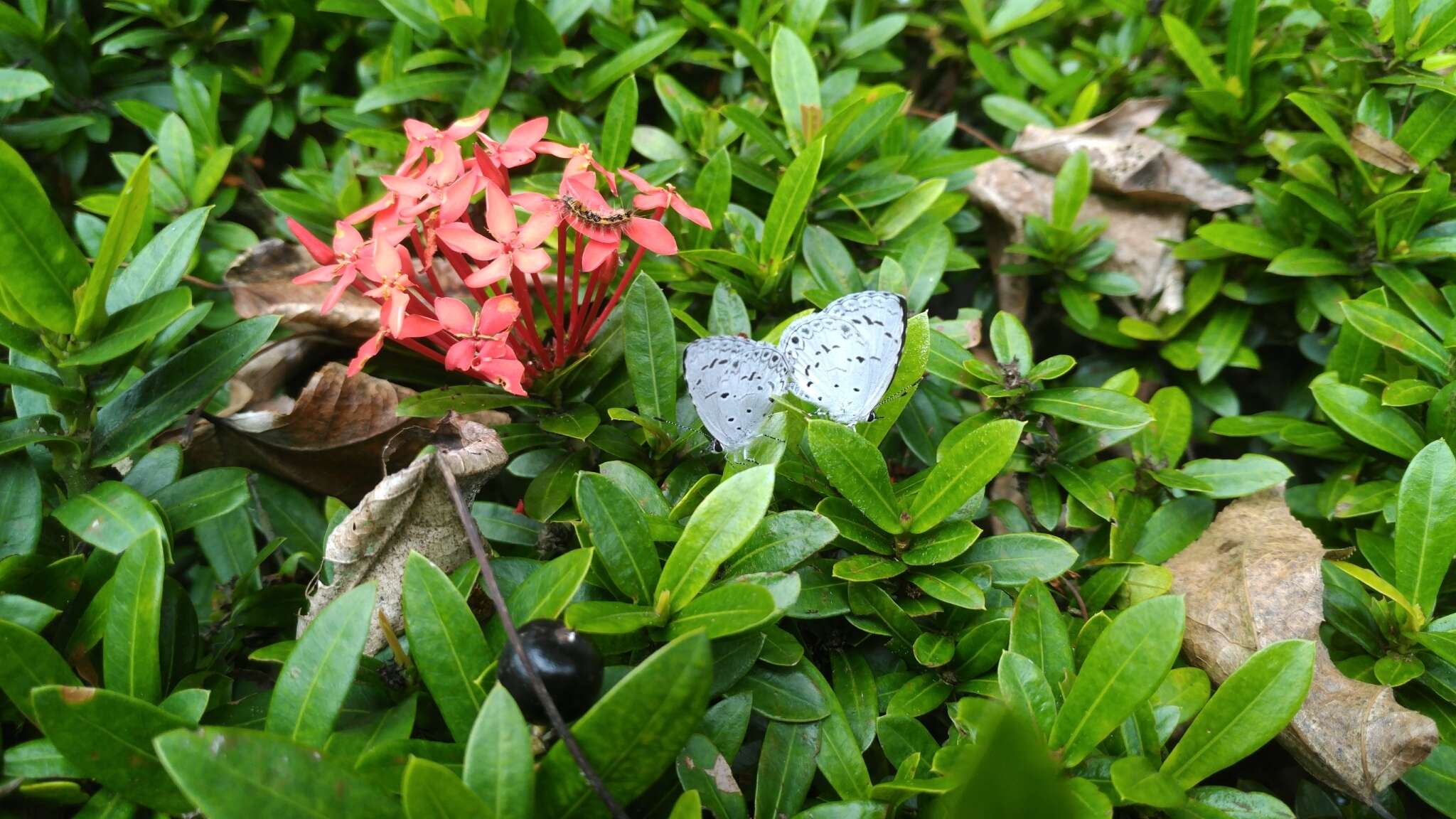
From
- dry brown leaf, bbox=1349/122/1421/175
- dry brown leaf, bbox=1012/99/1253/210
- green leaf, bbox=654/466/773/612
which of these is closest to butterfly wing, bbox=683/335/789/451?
green leaf, bbox=654/466/773/612

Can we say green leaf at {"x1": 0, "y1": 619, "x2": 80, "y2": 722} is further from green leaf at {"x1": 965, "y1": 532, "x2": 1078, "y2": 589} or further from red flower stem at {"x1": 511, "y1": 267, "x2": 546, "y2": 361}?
green leaf at {"x1": 965, "y1": 532, "x2": 1078, "y2": 589}

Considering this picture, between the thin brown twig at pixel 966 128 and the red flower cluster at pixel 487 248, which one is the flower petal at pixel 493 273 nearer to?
the red flower cluster at pixel 487 248

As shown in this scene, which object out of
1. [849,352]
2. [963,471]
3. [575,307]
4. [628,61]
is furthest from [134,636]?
[628,61]

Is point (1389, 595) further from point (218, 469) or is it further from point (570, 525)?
point (218, 469)

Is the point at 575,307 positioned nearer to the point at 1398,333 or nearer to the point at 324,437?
the point at 324,437

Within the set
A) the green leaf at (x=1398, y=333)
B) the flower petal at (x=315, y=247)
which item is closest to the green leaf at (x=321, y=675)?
the flower petal at (x=315, y=247)

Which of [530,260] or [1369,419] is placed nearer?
[530,260]
